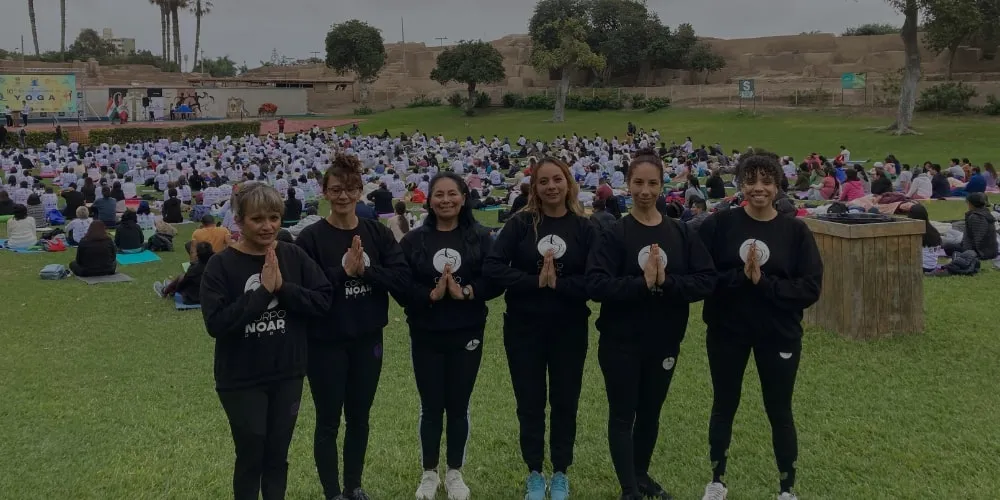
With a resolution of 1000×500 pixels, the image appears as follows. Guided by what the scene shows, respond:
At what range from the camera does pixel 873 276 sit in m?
7.40

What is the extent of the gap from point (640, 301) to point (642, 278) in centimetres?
15

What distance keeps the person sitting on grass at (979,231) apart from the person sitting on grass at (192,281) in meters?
9.64

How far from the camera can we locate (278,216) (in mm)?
3674

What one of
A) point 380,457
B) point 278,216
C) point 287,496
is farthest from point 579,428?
point 278,216

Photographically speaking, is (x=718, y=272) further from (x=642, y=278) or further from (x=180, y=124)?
(x=180, y=124)

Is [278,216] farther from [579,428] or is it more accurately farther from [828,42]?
[828,42]

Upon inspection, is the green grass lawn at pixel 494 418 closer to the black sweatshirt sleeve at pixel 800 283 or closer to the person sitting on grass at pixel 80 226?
the black sweatshirt sleeve at pixel 800 283

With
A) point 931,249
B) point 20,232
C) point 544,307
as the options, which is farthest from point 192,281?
point 931,249

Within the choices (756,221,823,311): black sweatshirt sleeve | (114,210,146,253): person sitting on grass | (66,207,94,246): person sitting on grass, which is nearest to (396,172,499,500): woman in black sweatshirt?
(756,221,823,311): black sweatshirt sleeve

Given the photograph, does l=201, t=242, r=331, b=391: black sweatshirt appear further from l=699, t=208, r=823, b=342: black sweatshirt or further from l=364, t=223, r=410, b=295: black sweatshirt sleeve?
l=699, t=208, r=823, b=342: black sweatshirt

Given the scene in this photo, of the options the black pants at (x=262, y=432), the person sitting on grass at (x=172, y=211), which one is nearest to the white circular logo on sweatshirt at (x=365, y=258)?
the black pants at (x=262, y=432)

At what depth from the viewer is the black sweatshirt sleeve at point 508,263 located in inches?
161

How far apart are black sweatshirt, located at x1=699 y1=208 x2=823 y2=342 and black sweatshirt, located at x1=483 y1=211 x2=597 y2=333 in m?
0.67

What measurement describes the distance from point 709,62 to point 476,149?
30.8 m
